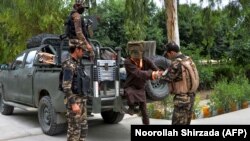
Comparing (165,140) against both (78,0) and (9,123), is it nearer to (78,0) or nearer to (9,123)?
(78,0)

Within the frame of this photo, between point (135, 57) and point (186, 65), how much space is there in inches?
41.1

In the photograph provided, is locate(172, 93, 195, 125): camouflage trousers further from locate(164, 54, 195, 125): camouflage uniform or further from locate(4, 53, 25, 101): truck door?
locate(4, 53, 25, 101): truck door

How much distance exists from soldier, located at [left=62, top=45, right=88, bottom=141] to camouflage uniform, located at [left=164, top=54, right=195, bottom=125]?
51.2 inches

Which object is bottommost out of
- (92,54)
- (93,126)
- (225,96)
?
(93,126)

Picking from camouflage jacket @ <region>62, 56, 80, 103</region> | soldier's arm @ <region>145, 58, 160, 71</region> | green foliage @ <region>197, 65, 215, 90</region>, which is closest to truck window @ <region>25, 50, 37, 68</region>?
soldier's arm @ <region>145, 58, 160, 71</region>

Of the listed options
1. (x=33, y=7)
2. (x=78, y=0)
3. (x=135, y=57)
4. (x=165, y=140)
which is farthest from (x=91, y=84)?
(x=33, y=7)

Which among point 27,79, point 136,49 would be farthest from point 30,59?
point 136,49

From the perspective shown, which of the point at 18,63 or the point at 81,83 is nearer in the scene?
the point at 81,83

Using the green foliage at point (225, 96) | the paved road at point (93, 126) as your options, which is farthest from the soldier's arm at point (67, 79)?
the green foliage at point (225, 96)

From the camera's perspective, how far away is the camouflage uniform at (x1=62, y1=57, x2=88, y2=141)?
6.10 m

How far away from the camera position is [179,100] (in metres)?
6.37

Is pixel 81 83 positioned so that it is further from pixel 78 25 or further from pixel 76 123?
pixel 78 25

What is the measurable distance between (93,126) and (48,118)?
52.3 inches

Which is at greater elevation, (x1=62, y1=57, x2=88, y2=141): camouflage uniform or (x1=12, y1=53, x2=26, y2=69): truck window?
(x1=12, y1=53, x2=26, y2=69): truck window
